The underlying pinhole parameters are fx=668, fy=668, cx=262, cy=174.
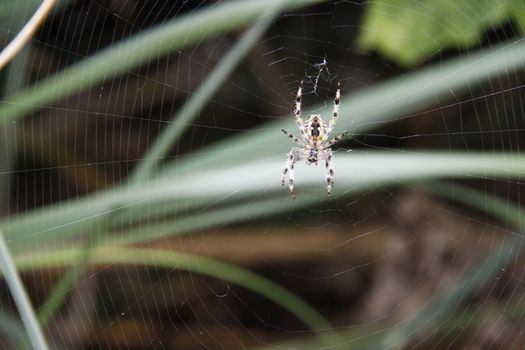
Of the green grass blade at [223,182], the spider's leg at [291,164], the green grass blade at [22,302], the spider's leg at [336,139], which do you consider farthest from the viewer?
the spider's leg at [336,139]

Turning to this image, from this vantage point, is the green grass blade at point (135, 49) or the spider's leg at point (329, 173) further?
the spider's leg at point (329, 173)

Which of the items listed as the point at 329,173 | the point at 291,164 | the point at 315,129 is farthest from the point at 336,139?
the point at 329,173

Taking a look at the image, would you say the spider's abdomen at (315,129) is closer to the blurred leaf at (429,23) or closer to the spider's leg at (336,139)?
the spider's leg at (336,139)

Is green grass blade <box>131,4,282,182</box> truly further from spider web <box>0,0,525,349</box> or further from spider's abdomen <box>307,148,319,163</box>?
spider's abdomen <box>307,148,319,163</box>

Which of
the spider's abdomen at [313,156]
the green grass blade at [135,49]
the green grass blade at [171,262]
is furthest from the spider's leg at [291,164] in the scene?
the green grass blade at [135,49]

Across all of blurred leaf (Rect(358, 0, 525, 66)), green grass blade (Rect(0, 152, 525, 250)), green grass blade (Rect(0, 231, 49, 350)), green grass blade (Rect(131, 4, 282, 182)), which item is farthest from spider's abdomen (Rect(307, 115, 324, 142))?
green grass blade (Rect(0, 231, 49, 350))
